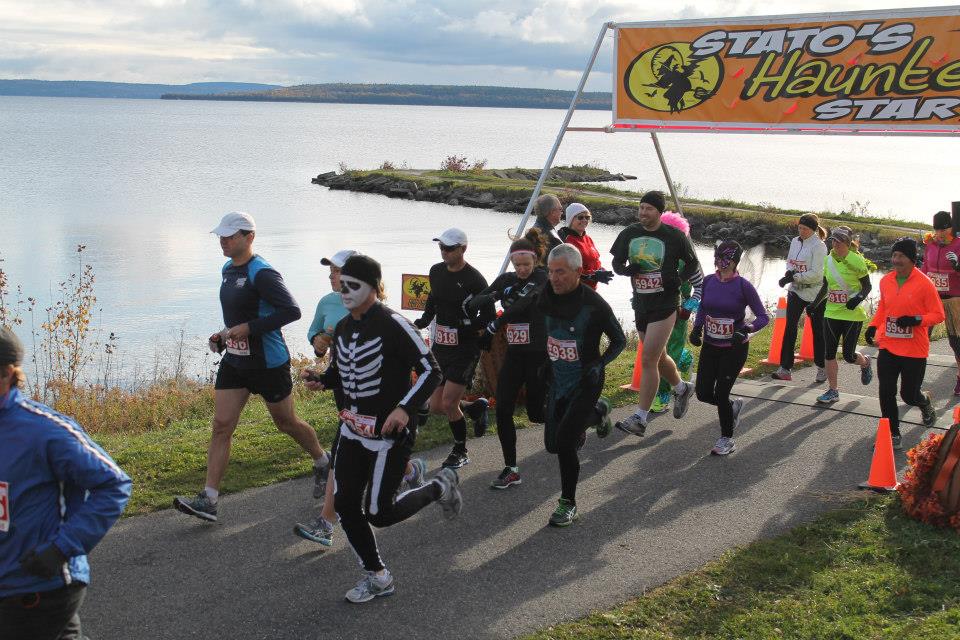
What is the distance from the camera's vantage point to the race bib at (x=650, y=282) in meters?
8.84

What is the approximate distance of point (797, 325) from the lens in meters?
11.2

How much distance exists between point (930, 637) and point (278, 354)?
440 cm

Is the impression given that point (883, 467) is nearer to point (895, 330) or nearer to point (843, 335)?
point (895, 330)

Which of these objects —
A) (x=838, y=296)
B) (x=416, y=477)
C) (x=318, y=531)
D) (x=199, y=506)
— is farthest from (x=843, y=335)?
(x=199, y=506)

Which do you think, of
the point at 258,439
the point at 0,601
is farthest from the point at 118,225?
the point at 0,601

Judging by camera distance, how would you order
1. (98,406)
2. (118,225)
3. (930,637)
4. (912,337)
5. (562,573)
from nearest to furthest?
(930,637), (562,573), (912,337), (98,406), (118,225)

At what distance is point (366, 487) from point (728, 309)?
4.06 metres

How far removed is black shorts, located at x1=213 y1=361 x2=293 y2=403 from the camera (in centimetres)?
673

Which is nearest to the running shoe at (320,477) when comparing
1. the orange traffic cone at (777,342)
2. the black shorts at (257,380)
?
the black shorts at (257,380)

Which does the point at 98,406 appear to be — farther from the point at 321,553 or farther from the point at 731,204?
the point at 731,204

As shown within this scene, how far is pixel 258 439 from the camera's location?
880cm

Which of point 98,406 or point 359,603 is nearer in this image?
point 359,603

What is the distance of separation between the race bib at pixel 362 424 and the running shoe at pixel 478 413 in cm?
326

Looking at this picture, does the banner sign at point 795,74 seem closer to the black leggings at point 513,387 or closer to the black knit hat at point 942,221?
the black knit hat at point 942,221
